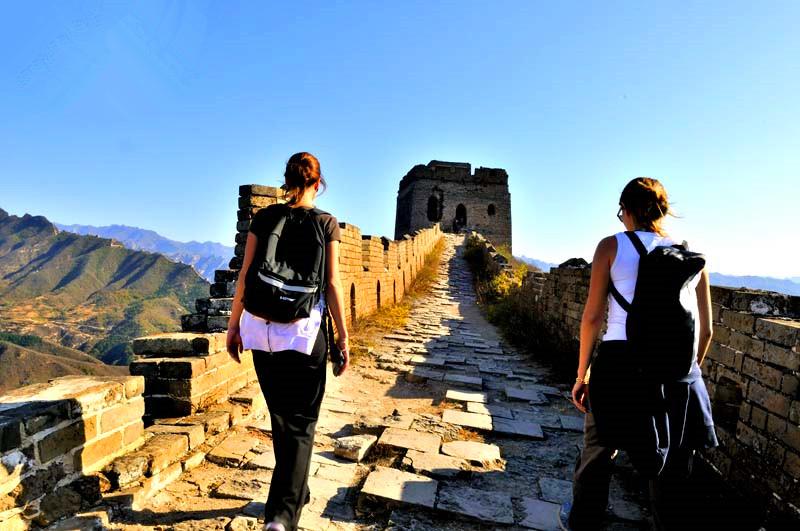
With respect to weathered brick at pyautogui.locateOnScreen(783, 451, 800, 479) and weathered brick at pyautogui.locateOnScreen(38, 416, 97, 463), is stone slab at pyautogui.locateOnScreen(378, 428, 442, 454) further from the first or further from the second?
weathered brick at pyautogui.locateOnScreen(783, 451, 800, 479)

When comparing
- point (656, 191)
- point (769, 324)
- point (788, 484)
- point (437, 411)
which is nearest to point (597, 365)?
point (656, 191)

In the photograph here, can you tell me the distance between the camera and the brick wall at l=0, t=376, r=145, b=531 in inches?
84.4

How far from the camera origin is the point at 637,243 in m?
2.03

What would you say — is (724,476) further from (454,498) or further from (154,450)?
(154,450)

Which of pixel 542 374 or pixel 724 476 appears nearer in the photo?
pixel 724 476

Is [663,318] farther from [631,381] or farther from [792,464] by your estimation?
[792,464]

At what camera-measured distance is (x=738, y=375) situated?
10.4ft

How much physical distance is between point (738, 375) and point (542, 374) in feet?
12.0

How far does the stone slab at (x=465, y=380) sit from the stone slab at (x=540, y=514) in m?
2.86

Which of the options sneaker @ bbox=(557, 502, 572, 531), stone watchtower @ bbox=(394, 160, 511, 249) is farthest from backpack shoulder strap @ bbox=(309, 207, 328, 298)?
stone watchtower @ bbox=(394, 160, 511, 249)

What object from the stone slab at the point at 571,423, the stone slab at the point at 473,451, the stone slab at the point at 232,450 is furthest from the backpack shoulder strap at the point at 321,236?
the stone slab at the point at 571,423

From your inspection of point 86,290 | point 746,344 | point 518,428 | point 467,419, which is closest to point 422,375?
point 467,419

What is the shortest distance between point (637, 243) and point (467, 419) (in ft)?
9.84

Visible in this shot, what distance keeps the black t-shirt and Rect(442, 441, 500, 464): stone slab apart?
2.18 m
